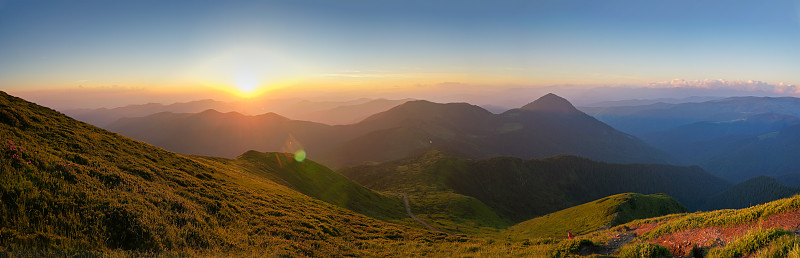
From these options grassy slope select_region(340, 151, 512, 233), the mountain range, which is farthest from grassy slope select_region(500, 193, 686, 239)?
the mountain range

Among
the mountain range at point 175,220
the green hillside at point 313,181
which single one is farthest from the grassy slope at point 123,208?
the green hillside at point 313,181

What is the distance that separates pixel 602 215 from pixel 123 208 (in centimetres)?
9320

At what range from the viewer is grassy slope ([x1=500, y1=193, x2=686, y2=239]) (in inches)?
2852

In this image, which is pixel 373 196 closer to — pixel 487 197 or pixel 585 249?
pixel 585 249

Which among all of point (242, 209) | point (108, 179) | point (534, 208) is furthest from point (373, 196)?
point (534, 208)

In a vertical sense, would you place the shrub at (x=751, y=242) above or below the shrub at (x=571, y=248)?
above

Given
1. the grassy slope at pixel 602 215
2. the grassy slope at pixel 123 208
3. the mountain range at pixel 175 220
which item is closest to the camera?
the mountain range at pixel 175 220

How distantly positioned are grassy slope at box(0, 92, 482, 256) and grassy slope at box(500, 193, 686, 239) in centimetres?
5304

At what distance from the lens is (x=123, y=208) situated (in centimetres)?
1588

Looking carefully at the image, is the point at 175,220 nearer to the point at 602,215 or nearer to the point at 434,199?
the point at 602,215

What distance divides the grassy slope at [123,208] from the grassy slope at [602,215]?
53.0 meters

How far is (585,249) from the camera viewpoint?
692 inches

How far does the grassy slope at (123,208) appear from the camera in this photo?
42.8 ft

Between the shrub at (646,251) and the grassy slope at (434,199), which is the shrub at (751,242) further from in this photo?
the grassy slope at (434,199)
